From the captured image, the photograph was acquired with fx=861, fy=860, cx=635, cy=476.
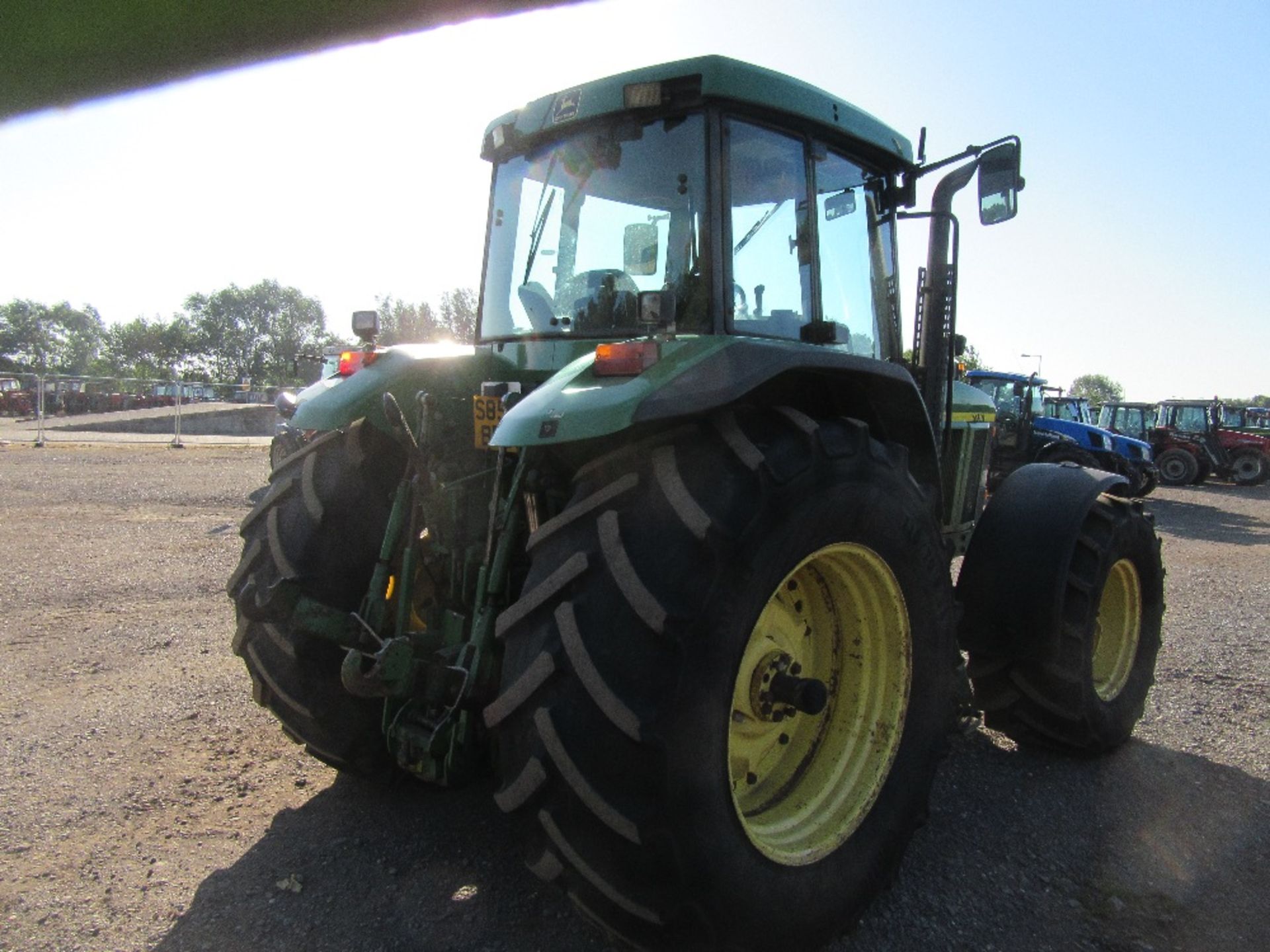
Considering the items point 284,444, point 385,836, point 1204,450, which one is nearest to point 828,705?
point 385,836

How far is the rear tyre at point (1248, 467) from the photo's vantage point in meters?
23.0

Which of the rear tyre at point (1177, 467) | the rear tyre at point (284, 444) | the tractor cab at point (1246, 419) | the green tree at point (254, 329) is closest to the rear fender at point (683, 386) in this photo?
the rear tyre at point (284, 444)

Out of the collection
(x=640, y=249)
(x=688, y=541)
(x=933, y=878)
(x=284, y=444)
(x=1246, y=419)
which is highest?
(x=640, y=249)

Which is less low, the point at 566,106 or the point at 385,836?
the point at 566,106

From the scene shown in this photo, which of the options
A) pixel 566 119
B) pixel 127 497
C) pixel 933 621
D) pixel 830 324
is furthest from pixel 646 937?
pixel 127 497

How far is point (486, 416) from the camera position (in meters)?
2.77

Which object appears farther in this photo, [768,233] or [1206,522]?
[1206,522]

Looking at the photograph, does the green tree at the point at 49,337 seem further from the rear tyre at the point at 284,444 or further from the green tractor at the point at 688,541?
the green tractor at the point at 688,541

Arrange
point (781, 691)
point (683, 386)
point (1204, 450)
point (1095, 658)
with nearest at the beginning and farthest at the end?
point (683, 386) < point (781, 691) < point (1095, 658) < point (1204, 450)

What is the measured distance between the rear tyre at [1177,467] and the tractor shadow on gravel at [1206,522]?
253cm

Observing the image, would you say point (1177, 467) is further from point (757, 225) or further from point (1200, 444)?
point (757, 225)

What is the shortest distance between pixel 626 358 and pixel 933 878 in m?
1.87

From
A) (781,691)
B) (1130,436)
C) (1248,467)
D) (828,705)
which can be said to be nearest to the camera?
(781,691)

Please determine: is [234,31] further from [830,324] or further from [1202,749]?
[1202,749]
